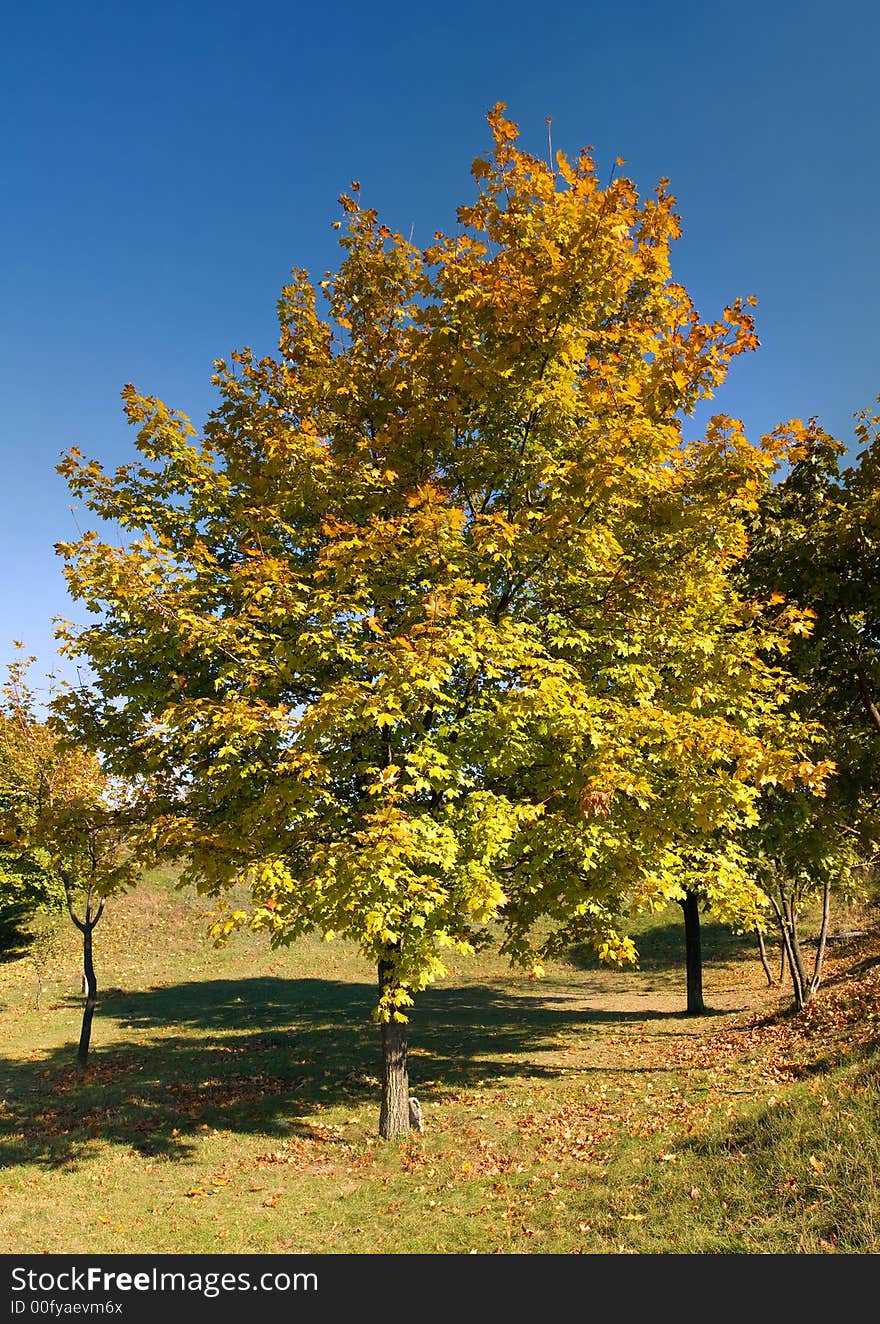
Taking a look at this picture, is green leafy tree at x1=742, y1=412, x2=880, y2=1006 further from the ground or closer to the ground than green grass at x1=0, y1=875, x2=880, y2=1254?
further from the ground

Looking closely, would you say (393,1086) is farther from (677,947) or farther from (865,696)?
(677,947)

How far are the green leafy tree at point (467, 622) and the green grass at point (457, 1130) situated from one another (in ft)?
6.72

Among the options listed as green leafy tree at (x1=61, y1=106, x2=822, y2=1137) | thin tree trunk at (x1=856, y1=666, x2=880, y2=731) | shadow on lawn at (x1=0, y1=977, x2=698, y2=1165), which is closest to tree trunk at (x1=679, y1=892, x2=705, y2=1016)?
shadow on lawn at (x1=0, y1=977, x2=698, y2=1165)

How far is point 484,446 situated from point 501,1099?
11.2m

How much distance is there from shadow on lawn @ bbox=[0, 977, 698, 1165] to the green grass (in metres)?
0.09

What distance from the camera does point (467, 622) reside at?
8211 millimetres

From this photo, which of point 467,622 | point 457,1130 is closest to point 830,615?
point 467,622

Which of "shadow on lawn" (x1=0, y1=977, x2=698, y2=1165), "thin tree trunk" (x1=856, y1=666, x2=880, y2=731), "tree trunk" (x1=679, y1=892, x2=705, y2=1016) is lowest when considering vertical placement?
"shadow on lawn" (x1=0, y1=977, x2=698, y2=1165)

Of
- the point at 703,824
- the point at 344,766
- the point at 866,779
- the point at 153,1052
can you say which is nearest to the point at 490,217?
the point at 344,766

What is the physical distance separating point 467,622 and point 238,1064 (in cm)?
1379

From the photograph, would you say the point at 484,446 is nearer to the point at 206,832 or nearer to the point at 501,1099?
the point at 206,832

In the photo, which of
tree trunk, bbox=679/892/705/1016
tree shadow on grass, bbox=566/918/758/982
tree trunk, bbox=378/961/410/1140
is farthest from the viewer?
tree shadow on grass, bbox=566/918/758/982

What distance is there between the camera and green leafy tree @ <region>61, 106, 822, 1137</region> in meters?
7.94

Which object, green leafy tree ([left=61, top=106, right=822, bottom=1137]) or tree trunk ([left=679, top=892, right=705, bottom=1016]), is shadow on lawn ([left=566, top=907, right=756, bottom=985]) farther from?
green leafy tree ([left=61, top=106, right=822, bottom=1137])
